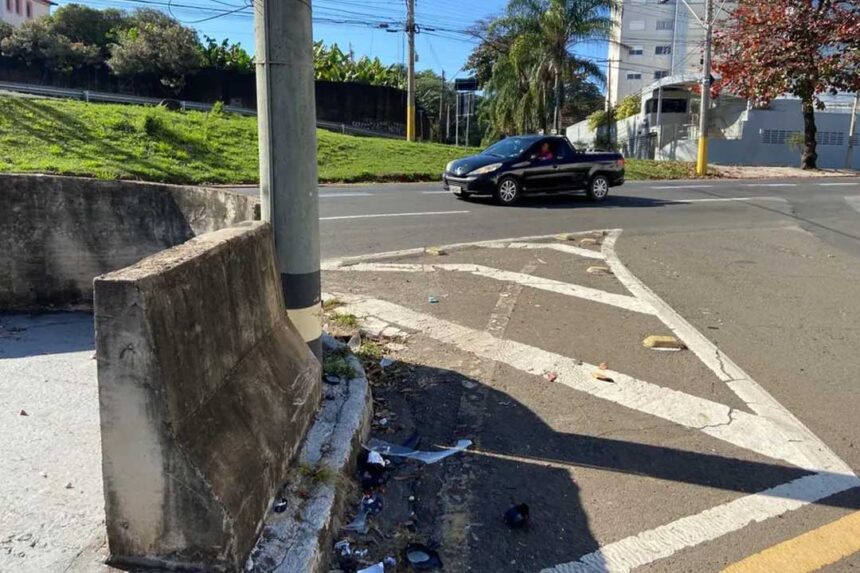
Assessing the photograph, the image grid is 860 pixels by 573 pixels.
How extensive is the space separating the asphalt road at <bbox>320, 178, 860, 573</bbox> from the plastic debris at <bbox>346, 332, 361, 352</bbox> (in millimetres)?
440

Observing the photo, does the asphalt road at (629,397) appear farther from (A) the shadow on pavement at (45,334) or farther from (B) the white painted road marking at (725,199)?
(B) the white painted road marking at (725,199)

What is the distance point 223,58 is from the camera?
45125mm

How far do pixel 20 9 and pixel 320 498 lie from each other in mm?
88110

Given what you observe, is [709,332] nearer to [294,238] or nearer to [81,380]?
[294,238]

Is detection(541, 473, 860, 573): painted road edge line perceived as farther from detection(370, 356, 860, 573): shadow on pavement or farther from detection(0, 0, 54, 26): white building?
detection(0, 0, 54, 26): white building

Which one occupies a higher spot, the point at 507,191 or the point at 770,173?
the point at 770,173

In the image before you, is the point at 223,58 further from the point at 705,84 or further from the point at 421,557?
the point at 421,557

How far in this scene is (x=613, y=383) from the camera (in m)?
5.22

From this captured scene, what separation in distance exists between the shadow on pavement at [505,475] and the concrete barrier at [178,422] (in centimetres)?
87

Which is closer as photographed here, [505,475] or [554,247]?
[505,475]

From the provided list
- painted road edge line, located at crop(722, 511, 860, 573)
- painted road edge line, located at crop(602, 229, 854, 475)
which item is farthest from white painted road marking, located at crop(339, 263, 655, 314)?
painted road edge line, located at crop(722, 511, 860, 573)

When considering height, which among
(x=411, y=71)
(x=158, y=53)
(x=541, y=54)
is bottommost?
(x=411, y=71)

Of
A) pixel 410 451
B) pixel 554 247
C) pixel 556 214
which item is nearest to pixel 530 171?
pixel 556 214

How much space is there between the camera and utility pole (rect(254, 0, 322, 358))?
13.1 ft
